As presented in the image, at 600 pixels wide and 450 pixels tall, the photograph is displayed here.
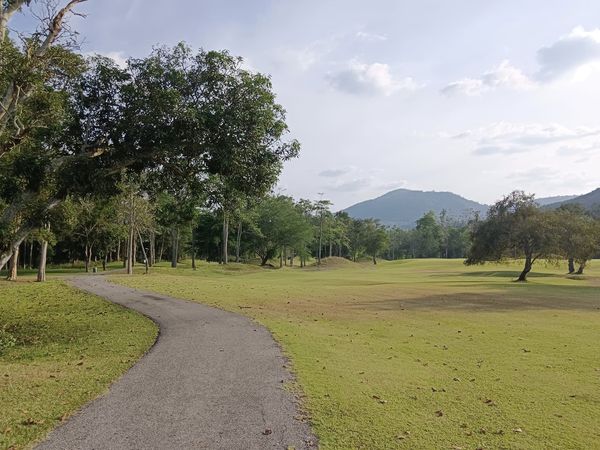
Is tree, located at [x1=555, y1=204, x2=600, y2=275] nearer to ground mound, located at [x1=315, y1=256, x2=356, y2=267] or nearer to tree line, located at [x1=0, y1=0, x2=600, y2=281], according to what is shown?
tree line, located at [x1=0, y1=0, x2=600, y2=281]

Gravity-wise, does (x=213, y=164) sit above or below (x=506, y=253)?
above

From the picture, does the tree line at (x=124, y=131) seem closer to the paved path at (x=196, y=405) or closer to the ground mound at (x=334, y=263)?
the paved path at (x=196, y=405)

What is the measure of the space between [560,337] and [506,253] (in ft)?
104

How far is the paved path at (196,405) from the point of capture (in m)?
5.78

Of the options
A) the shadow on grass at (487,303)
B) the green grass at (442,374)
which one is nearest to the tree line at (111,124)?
the green grass at (442,374)

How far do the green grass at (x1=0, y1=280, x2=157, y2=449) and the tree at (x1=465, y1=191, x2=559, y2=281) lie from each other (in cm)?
3603

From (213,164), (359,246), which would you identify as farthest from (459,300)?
(359,246)

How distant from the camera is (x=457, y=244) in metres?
137

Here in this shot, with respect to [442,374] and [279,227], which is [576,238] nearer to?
[442,374]

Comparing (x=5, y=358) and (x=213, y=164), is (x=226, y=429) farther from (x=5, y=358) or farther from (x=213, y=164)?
(x=213, y=164)

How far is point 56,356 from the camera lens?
10930 mm

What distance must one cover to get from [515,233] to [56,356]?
1625 inches

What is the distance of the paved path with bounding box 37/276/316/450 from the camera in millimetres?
5777

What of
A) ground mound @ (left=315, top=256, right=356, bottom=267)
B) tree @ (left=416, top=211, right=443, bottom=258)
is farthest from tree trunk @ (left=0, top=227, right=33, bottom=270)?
tree @ (left=416, top=211, right=443, bottom=258)
